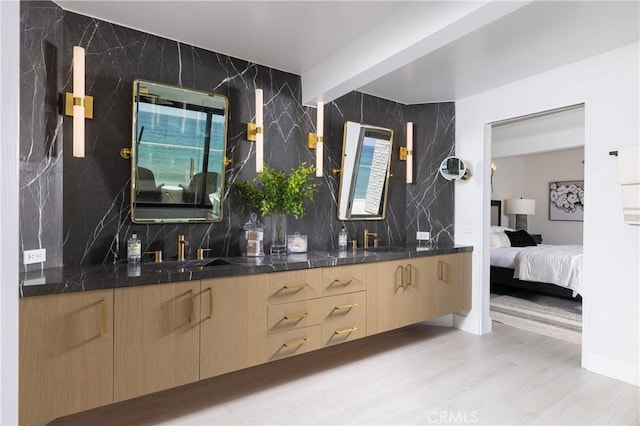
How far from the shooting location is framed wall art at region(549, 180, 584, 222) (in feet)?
23.0

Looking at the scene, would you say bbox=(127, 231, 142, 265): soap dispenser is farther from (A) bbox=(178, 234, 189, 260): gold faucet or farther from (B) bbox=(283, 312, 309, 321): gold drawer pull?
(B) bbox=(283, 312, 309, 321): gold drawer pull

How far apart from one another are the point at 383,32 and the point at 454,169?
6.08 ft

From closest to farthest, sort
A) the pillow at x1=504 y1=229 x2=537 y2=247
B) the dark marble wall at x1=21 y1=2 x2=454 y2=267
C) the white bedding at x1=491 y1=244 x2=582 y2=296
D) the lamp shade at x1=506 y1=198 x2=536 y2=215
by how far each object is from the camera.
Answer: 1. the dark marble wall at x1=21 y1=2 x2=454 y2=267
2. the white bedding at x1=491 y1=244 x2=582 y2=296
3. the pillow at x1=504 y1=229 x2=537 y2=247
4. the lamp shade at x1=506 y1=198 x2=536 y2=215

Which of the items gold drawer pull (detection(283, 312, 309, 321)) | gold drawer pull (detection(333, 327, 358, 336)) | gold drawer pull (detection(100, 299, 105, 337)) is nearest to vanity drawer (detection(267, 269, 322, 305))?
gold drawer pull (detection(283, 312, 309, 321))

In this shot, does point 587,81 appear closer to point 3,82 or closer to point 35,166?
point 3,82

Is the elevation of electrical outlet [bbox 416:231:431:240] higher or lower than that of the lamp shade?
lower

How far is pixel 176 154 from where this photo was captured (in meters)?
2.63

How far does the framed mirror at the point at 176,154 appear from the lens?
2520 millimetres

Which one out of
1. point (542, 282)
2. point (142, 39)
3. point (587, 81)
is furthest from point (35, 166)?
point (542, 282)

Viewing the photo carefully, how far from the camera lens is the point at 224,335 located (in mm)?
2283

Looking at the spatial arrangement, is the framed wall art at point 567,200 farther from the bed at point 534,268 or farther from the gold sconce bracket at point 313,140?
the gold sconce bracket at point 313,140

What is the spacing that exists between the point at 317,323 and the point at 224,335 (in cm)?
72

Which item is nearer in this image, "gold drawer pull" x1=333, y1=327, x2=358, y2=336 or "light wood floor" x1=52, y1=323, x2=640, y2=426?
"light wood floor" x1=52, y1=323, x2=640, y2=426

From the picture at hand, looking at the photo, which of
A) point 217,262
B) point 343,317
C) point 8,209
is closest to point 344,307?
point 343,317
